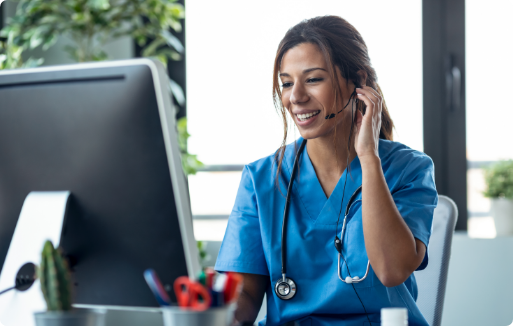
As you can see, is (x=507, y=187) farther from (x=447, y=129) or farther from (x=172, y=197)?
(x=172, y=197)

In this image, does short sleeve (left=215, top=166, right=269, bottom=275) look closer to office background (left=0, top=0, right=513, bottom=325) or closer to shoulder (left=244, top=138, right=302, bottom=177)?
shoulder (left=244, top=138, right=302, bottom=177)

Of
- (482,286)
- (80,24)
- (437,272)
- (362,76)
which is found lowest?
(482,286)

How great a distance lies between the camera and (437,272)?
1.21 meters

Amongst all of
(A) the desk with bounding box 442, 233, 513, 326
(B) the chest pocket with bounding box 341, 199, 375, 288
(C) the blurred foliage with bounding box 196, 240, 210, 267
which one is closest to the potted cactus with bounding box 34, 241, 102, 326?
(B) the chest pocket with bounding box 341, 199, 375, 288

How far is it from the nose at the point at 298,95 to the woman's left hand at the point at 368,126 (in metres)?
0.13

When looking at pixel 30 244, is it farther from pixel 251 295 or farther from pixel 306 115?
pixel 306 115

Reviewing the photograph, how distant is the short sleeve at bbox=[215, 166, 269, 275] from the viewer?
3.84 ft

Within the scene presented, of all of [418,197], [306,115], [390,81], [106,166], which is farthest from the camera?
[390,81]

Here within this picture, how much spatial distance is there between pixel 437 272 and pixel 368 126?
424mm

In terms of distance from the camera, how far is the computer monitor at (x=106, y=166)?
0.65 meters

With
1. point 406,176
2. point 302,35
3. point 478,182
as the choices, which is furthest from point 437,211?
point 478,182

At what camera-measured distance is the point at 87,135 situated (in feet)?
2.28

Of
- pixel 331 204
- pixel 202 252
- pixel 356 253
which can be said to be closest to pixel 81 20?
pixel 202 252

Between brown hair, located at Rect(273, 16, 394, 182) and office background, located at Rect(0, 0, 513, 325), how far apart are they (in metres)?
1.06
